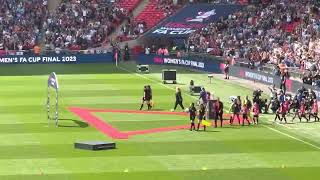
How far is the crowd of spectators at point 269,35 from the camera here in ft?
197

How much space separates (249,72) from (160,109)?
56.4 feet

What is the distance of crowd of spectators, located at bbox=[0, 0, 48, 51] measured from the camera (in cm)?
7694

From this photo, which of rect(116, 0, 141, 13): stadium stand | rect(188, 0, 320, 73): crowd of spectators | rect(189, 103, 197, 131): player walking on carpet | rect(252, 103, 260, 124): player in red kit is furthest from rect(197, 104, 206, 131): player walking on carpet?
rect(116, 0, 141, 13): stadium stand

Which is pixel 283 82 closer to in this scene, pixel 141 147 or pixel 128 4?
pixel 141 147

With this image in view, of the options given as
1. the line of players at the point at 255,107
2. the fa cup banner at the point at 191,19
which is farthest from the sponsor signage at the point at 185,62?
the line of players at the point at 255,107

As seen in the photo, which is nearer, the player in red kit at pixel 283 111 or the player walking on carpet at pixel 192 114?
the player walking on carpet at pixel 192 114

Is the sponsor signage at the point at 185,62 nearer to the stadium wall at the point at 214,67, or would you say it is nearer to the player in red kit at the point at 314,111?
the stadium wall at the point at 214,67

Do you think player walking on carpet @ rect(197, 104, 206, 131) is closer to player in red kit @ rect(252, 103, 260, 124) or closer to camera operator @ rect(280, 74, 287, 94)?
player in red kit @ rect(252, 103, 260, 124)

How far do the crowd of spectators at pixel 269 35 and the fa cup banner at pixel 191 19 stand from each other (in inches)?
52.0

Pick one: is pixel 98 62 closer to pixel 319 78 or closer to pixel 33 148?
pixel 319 78

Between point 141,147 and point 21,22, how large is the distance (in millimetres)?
49736

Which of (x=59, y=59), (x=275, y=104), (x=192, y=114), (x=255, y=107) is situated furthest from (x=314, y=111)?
(x=59, y=59)

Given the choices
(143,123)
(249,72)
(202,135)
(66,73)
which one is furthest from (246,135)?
(66,73)

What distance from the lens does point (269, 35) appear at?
6731cm
